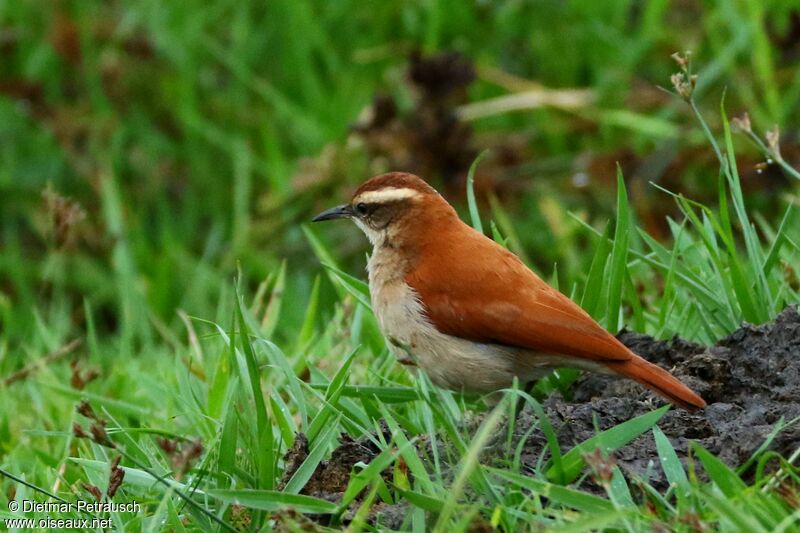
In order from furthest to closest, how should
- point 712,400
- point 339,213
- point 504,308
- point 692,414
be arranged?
1. point 339,213
2. point 504,308
3. point 712,400
4. point 692,414

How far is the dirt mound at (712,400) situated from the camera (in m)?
Answer: 3.81

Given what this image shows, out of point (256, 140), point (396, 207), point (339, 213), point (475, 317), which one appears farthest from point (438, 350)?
point (256, 140)

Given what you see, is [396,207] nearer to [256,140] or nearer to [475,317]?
[475,317]

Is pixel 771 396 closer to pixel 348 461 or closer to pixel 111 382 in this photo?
pixel 348 461

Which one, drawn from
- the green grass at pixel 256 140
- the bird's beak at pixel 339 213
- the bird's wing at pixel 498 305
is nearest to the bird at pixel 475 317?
the bird's wing at pixel 498 305

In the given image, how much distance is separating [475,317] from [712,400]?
86 cm

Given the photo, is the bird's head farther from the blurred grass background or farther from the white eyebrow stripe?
the blurred grass background

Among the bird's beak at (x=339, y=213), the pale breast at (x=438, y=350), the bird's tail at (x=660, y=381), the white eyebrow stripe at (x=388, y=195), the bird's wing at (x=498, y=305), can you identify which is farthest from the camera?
the bird's beak at (x=339, y=213)

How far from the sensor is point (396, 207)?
5.30m

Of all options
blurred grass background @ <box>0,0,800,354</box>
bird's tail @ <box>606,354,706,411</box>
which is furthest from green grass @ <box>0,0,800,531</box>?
bird's tail @ <box>606,354,706,411</box>

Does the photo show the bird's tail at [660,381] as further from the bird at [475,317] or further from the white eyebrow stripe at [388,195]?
the white eyebrow stripe at [388,195]

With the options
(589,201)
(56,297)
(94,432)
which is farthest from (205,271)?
(94,432)

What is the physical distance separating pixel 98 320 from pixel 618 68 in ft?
13.3

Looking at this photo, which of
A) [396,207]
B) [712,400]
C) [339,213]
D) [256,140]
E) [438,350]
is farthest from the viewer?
[256,140]
